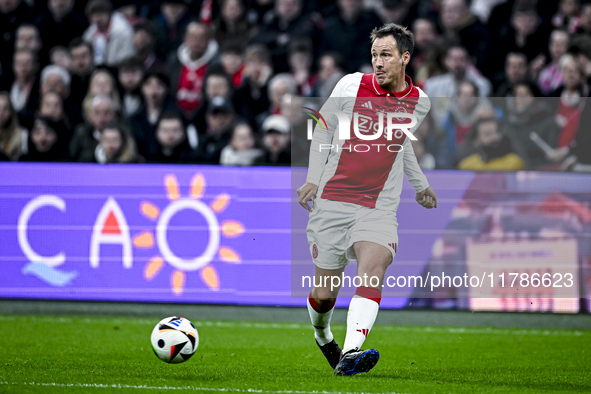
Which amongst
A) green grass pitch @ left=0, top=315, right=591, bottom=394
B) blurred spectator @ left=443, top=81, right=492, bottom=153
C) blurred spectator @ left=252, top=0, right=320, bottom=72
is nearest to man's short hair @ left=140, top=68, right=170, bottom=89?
blurred spectator @ left=252, top=0, right=320, bottom=72

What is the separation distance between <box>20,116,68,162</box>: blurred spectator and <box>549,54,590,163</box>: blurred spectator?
5.53m

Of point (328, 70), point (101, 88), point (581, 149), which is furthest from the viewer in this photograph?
point (101, 88)

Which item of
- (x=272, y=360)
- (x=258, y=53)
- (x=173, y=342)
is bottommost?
(x=272, y=360)

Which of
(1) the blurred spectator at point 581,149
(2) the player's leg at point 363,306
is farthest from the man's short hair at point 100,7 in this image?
(2) the player's leg at point 363,306

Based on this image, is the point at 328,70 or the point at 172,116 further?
the point at 328,70

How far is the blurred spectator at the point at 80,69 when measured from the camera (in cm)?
1047

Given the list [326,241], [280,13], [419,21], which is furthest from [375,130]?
[280,13]

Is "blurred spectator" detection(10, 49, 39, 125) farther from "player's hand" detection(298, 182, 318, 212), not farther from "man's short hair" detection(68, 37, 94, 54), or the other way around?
"player's hand" detection(298, 182, 318, 212)

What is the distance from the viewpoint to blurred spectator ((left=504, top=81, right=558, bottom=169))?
25.9ft

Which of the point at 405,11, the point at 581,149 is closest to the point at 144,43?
the point at 405,11

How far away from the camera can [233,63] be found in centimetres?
1023

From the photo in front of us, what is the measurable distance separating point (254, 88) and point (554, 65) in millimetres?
3613

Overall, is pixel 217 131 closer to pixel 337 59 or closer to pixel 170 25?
pixel 337 59

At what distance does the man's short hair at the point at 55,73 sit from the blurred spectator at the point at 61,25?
29.0 inches
